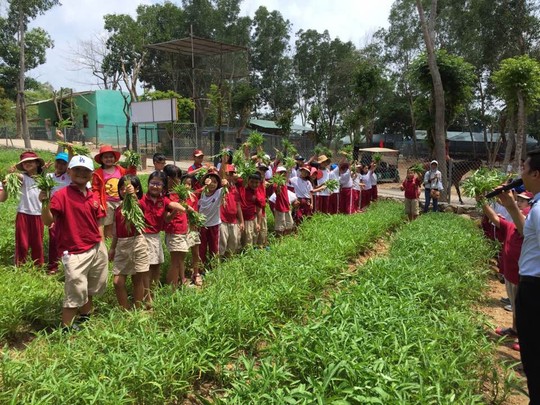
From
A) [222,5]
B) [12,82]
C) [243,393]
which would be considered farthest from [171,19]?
[243,393]

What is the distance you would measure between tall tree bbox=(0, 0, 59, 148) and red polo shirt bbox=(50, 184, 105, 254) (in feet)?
78.0

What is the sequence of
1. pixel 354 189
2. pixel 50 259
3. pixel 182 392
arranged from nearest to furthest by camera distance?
1. pixel 182 392
2. pixel 50 259
3. pixel 354 189

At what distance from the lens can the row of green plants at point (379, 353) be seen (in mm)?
2875

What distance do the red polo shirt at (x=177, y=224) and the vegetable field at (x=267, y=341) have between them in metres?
0.72

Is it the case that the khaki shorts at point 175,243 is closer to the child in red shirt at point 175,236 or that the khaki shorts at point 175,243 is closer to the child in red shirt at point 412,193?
the child in red shirt at point 175,236

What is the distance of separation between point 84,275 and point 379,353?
2.74 meters

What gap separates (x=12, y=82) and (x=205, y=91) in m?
15.7

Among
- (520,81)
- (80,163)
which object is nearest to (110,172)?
(80,163)

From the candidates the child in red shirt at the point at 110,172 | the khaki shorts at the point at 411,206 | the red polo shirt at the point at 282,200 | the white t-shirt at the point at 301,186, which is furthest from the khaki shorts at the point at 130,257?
the khaki shorts at the point at 411,206

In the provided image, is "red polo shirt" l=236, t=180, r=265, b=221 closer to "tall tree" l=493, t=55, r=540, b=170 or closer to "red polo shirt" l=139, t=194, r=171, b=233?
"red polo shirt" l=139, t=194, r=171, b=233

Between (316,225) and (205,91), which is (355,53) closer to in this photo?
(205,91)

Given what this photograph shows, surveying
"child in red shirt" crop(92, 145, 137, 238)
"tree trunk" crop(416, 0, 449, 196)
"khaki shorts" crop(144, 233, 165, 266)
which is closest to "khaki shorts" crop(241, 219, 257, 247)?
"child in red shirt" crop(92, 145, 137, 238)

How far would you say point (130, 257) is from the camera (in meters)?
4.62

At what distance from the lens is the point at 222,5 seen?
38094 mm
